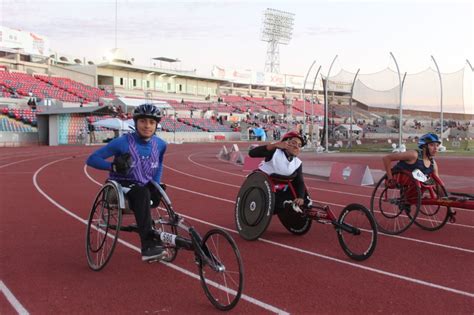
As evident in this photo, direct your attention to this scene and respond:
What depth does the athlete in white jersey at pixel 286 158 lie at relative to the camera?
6.20 meters

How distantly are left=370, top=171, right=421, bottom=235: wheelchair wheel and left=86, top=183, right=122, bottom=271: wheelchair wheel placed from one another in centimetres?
396

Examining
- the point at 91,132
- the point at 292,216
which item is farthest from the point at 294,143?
the point at 91,132

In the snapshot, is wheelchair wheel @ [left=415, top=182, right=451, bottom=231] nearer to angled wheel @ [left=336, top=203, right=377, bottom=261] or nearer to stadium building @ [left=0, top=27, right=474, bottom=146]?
angled wheel @ [left=336, top=203, right=377, bottom=261]

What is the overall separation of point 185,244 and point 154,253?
0.47 meters

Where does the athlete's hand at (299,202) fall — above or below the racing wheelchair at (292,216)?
A: above

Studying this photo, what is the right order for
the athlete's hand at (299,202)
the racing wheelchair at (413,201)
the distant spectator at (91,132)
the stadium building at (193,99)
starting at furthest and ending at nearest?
the distant spectator at (91,132)
the stadium building at (193,99)
the racing wheelchair at (413,201)
the athlete's hand at (299,202)

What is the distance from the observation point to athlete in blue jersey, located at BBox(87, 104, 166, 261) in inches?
178

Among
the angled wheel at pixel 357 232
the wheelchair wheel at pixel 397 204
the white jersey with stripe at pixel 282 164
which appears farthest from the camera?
the wheelchair wheel at pixel 397 204

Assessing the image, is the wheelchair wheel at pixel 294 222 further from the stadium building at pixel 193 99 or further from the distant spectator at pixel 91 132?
the distant spectator at pixel 91 132

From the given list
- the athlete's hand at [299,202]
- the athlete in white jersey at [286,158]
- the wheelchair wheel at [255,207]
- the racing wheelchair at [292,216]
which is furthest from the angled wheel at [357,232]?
the wheelchair wheel at [255,207]

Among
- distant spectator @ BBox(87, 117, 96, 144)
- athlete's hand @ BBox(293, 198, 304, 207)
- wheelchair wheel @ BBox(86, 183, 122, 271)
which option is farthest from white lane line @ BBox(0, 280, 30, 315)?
distant spectator @ BBox(87, 117, 96, 144)

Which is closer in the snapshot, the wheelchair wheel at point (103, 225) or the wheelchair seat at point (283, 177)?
the wheelchair wheel at point (103, 225)

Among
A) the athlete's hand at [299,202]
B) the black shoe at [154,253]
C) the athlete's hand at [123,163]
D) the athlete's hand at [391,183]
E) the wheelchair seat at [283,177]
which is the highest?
the athlete's hand at [123,163]

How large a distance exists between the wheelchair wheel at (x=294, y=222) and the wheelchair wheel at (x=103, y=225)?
2435mm
